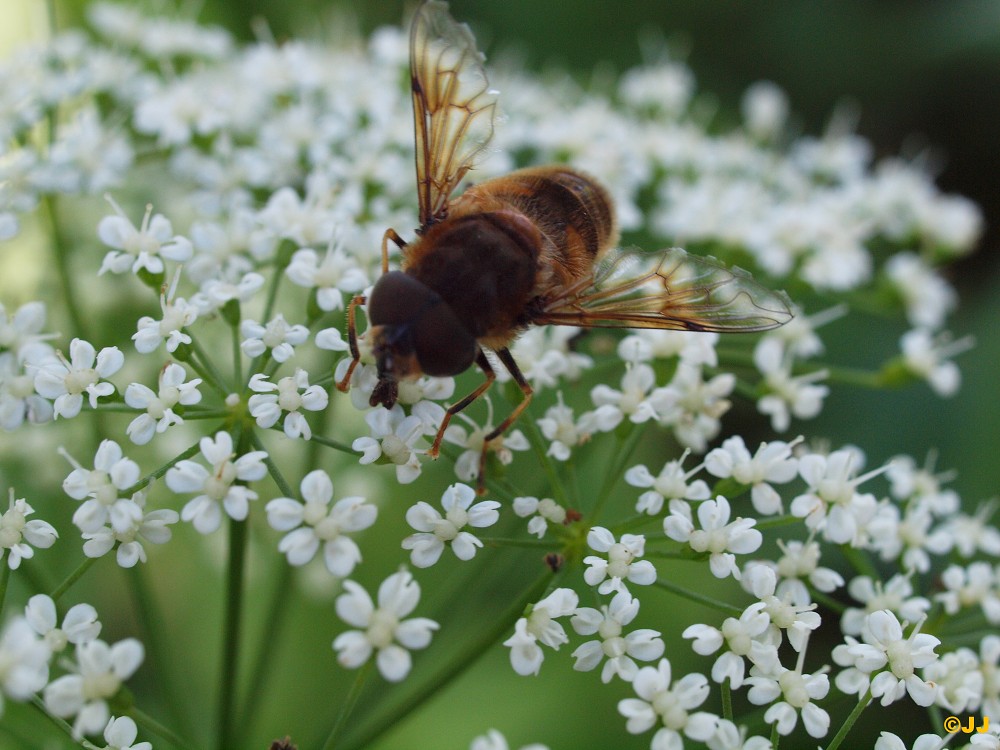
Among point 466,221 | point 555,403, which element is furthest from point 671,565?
point 466,221

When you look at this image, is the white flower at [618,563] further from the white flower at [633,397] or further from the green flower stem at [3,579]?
the green flower stem at [3,579]

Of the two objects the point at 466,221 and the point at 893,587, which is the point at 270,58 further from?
the point at 893,587

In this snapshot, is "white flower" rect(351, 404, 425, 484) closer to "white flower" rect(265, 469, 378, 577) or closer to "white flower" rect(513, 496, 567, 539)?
"white flower" rect(265, 469, 378, 577)

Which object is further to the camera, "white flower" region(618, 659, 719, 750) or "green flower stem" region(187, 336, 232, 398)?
"green flower stem" region(187, 336, 232, 398)

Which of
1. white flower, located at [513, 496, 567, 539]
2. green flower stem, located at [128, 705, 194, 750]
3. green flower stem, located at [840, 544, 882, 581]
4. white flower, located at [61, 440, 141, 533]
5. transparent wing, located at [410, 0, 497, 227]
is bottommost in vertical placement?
green flower stem, located at [128, 705, 194, 750]

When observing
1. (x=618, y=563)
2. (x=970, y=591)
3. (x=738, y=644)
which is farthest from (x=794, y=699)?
(x=970, y=591)

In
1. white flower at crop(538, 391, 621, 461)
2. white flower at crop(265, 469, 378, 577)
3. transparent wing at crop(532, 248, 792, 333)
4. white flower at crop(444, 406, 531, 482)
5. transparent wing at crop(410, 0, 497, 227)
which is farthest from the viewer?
transparent wing at crop(410, 0, 497, 227)

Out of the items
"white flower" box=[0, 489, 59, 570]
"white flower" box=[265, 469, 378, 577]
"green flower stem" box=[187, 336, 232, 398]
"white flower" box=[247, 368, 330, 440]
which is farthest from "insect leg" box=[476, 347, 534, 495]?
"white flower" box=[0, 489, 59, 570]

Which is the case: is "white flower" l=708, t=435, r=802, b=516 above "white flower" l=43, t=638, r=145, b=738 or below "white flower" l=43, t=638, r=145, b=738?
above
